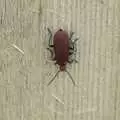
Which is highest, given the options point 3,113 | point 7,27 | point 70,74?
point 7,27

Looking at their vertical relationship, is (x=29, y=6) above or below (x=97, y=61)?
above

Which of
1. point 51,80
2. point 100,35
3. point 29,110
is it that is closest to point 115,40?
point 100,35

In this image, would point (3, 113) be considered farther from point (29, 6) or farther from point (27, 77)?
point (29, 6)

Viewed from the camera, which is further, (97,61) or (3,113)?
(3,113)
